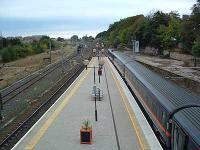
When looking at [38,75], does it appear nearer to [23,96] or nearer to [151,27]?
[23,96]

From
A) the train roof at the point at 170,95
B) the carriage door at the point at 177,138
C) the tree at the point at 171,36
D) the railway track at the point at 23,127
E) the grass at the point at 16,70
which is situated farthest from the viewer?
the tree at the point at 171,36

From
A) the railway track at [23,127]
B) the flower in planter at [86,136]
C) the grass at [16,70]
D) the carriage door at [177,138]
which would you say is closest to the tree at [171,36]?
the grass at [16,70]

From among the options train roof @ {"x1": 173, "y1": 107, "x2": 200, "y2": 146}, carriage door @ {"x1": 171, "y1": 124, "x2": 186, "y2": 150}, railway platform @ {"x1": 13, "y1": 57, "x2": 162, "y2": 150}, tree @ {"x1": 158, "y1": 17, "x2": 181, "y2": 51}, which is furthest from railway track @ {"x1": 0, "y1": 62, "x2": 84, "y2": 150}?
tree @ {"x1": 158, "y1": 17, "x2": 181, "y2": 51}

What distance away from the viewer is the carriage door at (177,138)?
1358 centimetres

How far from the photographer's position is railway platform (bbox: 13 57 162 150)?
1841 cm

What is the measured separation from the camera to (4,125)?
Answer: 25.3 m

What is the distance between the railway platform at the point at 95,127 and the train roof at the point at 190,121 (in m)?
3.00

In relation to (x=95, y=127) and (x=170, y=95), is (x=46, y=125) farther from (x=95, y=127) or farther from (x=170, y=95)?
(x=170, y=95)

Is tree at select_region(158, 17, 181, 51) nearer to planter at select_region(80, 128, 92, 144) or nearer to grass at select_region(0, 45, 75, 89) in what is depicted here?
grass at select_region(0, 45, 75, 89)

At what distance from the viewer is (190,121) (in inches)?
534

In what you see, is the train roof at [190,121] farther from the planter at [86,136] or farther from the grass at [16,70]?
the grass at [16,70]

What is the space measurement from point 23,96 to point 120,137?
1932 cm

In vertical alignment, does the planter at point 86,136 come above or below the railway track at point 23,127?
above

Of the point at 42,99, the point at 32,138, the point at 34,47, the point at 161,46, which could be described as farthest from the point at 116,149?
the point at 34,47
